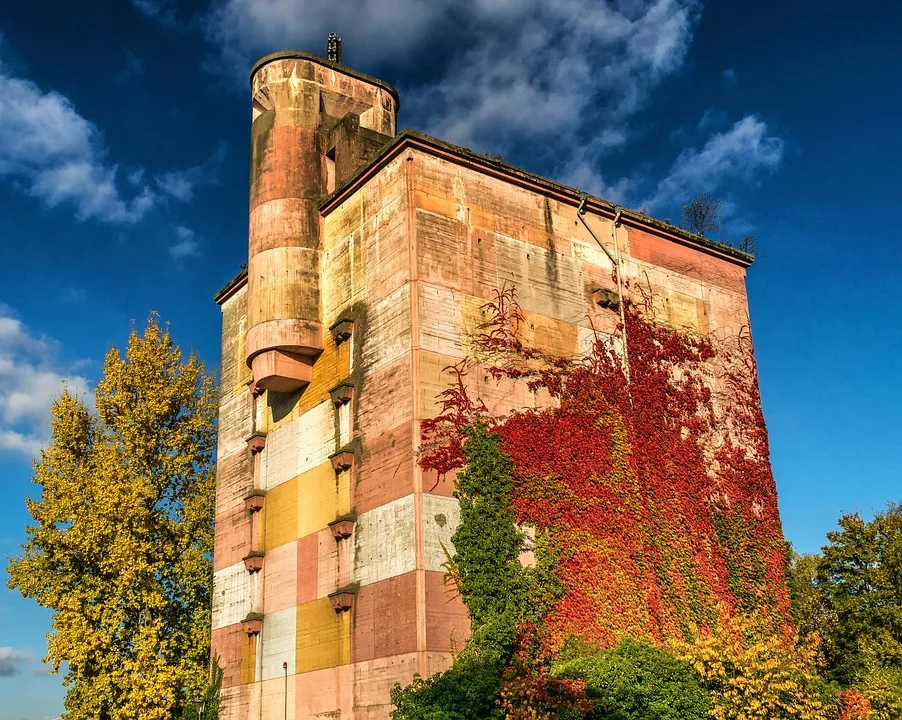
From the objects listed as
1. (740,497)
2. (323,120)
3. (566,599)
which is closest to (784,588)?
(740,497)

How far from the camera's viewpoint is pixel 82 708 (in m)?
31.2

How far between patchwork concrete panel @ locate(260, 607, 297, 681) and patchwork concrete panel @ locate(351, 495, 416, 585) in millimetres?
3333

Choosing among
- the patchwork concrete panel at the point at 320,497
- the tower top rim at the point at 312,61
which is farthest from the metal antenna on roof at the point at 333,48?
the patchwork concrete panel at the point at 320,497

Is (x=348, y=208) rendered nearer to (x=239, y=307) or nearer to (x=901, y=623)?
(x=239, y=307)

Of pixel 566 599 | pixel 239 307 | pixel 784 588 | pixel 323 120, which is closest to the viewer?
pixel 566 599

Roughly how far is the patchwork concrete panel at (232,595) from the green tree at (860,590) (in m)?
18.2

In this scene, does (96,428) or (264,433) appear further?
(96,428)


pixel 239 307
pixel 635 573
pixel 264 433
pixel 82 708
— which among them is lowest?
pixel 82 708

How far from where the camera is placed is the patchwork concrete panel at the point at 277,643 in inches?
1054

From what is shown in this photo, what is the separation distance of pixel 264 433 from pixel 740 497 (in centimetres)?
1393

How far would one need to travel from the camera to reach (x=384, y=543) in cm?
2398

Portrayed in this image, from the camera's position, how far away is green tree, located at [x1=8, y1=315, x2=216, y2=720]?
1243 inches

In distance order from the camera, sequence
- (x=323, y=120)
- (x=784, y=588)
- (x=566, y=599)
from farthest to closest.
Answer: (x=323, y=120), (x=784, y=588), (x=566, y=599)

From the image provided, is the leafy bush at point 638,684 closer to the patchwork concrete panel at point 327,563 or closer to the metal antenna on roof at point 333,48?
the patchwork concrete panel at point 327,563
